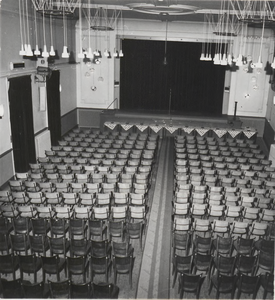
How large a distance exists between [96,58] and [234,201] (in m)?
13.1

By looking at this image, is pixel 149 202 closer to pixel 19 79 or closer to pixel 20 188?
pixel 20 188

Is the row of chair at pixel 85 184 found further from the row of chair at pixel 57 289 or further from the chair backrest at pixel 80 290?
the chair backrest at pixel 80 290

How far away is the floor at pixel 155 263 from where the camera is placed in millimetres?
7844

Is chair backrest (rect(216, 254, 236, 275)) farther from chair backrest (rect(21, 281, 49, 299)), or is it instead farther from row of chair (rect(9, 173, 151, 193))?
row of chair (rect(9, 173, 151, 193))

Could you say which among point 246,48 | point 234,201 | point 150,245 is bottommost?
point 150,245

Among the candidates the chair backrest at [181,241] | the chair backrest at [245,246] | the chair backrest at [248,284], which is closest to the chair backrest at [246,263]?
the chair backrest at [248,284]

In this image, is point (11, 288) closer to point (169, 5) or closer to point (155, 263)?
point (155, 263)

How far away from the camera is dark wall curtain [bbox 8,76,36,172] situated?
1344 centimetres

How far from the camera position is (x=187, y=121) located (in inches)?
818

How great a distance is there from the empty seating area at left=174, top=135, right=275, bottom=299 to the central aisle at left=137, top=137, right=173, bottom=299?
0.31 meters

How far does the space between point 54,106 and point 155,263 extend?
1160 cm

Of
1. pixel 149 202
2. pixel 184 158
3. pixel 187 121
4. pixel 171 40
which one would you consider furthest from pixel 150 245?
pixel 171 40

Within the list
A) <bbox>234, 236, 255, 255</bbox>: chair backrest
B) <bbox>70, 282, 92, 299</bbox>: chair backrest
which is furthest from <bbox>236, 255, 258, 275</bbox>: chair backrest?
<bbox>70, 282, 92, 299</bbox>: chair backrest

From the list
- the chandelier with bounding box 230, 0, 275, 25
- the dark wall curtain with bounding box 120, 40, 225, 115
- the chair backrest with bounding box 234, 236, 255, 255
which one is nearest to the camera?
→ the chair backrest with bounding box 234, 236, 255, 255
